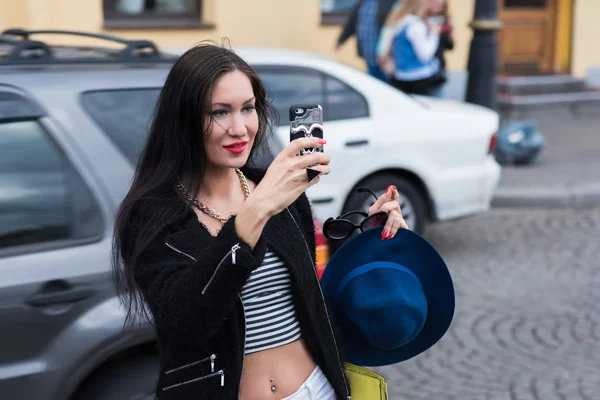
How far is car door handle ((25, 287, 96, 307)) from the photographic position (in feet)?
10.4

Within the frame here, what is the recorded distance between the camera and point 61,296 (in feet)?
10.5

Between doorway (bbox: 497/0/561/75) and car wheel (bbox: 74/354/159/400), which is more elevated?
doorway (bbox: 497/0/561/75)

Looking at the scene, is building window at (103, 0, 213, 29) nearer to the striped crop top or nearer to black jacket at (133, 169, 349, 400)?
black jacket at (133, 169, 349, 400)

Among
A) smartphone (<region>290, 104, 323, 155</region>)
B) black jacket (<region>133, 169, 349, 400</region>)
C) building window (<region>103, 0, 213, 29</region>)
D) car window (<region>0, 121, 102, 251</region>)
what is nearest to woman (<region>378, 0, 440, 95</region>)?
building window (<region>103, 0, 213, 29</region>)

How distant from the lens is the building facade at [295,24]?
11.1m

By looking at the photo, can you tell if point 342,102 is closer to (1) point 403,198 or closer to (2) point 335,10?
(1) point 403,198

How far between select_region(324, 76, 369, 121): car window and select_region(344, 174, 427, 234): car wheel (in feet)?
1.62

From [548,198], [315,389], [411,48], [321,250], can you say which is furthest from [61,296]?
[548,198]

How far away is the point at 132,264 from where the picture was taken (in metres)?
2.19

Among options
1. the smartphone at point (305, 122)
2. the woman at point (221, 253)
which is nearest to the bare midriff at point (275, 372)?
the woman at point (221, 253)

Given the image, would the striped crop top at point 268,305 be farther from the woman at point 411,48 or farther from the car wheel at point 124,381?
the woman at point 411,48

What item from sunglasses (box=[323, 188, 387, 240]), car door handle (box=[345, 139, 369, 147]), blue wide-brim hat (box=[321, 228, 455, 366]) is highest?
sunglasses (box=[323, 188, 387, 240])

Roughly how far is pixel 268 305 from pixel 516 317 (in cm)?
397

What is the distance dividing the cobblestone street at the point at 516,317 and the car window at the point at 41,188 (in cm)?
214
